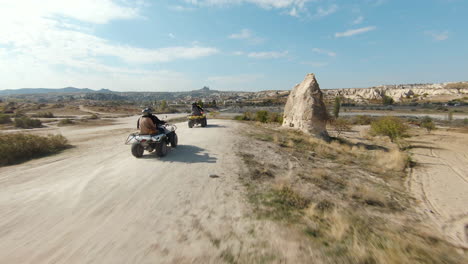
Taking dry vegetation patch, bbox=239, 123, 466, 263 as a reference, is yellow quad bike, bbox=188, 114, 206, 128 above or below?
above

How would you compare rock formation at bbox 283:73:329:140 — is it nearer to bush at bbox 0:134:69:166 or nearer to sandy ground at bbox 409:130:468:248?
sandy ground at bbox 409:130:468:248

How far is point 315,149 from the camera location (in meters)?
14.1

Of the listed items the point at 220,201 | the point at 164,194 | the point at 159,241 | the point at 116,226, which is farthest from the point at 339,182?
the point at 116,226

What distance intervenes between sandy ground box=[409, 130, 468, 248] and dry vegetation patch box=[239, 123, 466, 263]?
0.58m

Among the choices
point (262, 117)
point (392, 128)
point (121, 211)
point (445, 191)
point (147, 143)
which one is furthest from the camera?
point (262, 117)

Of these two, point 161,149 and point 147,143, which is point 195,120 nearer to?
point 161,149

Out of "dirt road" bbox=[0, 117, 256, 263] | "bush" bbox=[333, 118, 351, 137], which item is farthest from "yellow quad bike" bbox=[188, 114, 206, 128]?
"bush" bbox=[333, 118, 351, 137]

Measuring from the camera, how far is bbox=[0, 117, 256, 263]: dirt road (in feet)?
12.7

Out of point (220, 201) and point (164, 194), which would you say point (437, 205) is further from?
point (164, 194)

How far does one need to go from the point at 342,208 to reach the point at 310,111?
14.4 m

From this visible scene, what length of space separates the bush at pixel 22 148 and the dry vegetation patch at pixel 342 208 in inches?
394

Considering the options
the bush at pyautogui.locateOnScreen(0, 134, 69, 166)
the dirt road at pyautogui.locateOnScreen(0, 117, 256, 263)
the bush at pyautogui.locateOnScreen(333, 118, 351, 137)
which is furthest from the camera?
the bush at pyautogui.locateOnScreen(333, 118, 351, 137)

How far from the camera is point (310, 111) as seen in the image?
64.6 ft

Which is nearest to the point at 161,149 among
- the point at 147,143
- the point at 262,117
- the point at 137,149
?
the point at 147,143
